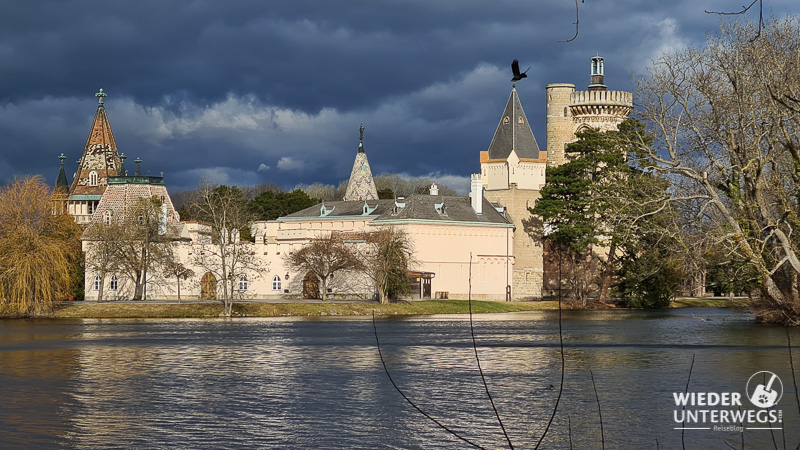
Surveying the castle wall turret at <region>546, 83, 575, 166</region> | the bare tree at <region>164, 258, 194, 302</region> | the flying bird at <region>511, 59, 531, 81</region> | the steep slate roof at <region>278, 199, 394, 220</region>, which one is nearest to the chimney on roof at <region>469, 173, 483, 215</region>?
the steep slate roof at <region>278, 199, 394, 220</region>

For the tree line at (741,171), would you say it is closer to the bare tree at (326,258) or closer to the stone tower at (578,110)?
the bare tree at (326,258)

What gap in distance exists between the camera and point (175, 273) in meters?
73.2

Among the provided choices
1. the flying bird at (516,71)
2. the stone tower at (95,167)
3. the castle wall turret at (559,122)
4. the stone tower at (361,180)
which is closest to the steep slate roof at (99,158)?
the stone tower at (95,167)

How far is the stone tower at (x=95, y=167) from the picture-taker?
106375 mm

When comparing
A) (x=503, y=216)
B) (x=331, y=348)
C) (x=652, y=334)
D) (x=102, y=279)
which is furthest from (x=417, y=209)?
(x=331, y=348)

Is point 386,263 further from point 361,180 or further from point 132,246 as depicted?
point 361,180

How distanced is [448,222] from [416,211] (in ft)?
8.11

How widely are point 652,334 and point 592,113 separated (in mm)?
52241

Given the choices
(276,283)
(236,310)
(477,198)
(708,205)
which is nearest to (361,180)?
(477,198)

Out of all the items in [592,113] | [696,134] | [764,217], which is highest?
[592,113]

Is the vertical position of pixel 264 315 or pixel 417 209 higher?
pixel 417 209

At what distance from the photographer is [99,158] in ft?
358

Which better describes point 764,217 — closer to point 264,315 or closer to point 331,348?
point 331,348

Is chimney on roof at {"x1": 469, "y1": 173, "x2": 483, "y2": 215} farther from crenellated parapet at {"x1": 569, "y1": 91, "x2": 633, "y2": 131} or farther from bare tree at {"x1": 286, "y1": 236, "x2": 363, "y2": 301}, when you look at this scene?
crenellated parapet at {"x1": 569, "y1": 91, "x2": 633, "y2": 131}
